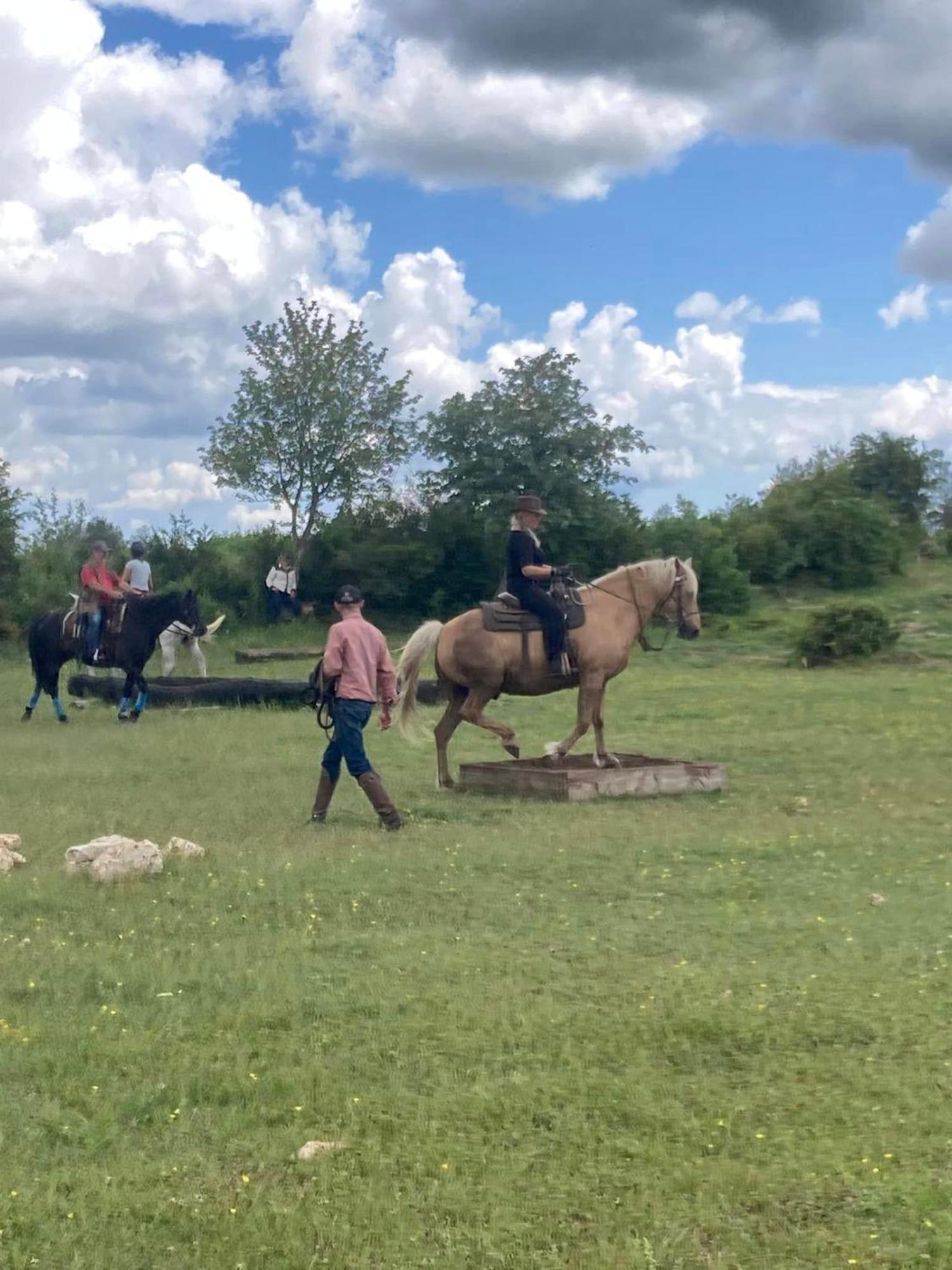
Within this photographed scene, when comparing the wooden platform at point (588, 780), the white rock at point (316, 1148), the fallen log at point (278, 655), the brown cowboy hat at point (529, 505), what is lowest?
the white rock at point (316, 1148)

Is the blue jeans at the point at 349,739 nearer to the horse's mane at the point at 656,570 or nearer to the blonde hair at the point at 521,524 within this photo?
the blonde hair at the point at 521,524

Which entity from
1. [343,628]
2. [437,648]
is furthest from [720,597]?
[343,628]

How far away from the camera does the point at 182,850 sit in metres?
10.5

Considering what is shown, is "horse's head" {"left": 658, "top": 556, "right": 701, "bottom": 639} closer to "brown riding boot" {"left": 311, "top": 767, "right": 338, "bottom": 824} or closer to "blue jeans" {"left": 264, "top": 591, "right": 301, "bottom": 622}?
"brown riding boot" {"left": 311, "top": 767, "right": 338, "bottom": 824}

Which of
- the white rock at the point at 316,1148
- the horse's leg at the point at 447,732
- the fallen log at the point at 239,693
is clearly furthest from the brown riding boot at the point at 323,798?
the fallen log at the point at 239,693

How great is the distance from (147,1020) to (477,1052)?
1.53 m

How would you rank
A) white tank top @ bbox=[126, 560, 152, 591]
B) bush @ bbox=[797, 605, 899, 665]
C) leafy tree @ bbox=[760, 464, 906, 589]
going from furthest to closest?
leafy tree @ bbox=[760, 464, 906, 589], bush @ bbox=[797, 605, 899, 665], white tank top @ bbox=[126, 560, 152, 591]

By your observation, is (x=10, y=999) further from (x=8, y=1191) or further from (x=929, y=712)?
(x=929, y=712)

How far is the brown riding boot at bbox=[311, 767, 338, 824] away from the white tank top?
42.3 ft

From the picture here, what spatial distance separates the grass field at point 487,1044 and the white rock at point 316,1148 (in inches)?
1.5

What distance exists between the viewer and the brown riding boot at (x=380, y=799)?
12.1 m

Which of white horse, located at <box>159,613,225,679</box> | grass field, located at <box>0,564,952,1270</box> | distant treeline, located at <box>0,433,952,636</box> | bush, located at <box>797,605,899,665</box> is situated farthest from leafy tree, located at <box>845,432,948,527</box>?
grass field, located at <box>0,564,952,1270</box>

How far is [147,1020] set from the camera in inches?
266

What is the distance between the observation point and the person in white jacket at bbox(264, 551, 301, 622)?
3494cm
